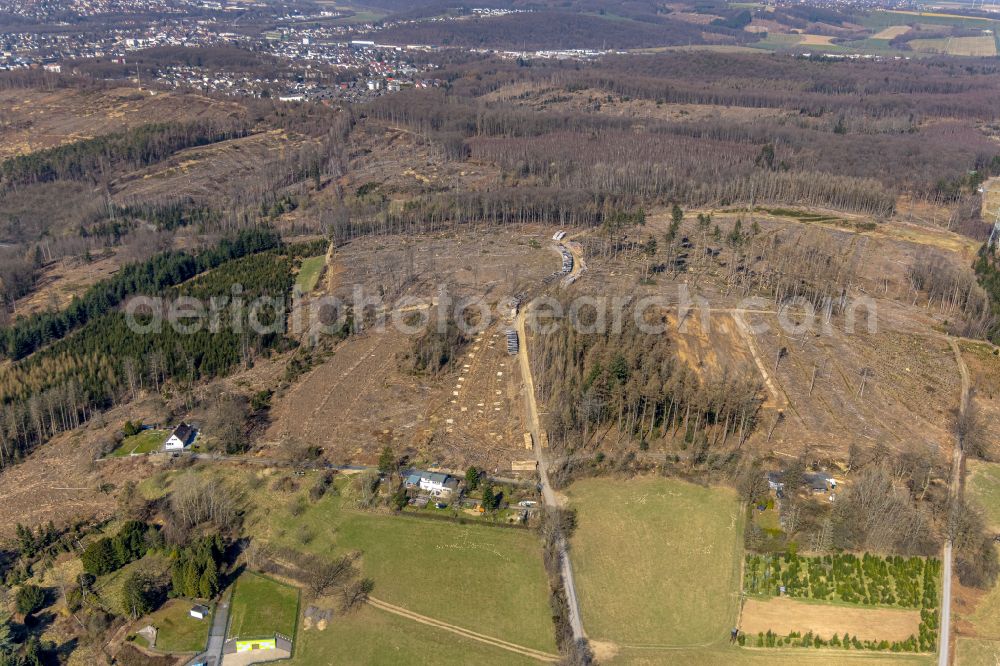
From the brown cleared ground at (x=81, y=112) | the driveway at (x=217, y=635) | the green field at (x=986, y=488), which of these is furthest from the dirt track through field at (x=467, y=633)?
the brown cleared ground at (x=81, y=112)

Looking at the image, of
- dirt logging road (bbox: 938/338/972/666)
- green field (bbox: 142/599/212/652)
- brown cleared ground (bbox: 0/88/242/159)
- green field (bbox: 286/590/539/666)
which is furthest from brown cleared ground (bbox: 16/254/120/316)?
dirt logging road (bbox: 938/338/972/666)

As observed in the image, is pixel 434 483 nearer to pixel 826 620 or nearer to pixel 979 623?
pixel 826 620

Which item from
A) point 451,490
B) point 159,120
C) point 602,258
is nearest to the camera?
point 451,490

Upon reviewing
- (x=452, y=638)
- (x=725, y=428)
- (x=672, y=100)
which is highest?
(x=672, y=100)

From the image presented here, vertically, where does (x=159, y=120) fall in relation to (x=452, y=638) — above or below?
above

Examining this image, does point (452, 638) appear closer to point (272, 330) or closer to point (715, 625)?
point (715, 625)

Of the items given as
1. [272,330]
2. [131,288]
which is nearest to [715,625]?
[272,330]
